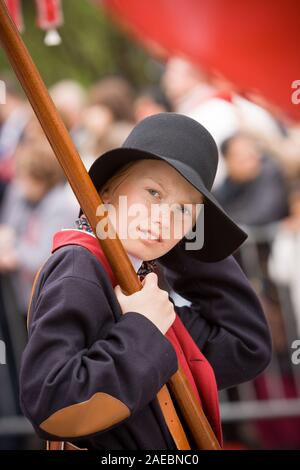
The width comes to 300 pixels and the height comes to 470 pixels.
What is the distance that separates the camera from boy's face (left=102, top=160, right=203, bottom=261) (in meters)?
1.07

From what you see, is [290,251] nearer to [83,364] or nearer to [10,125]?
[10,125]

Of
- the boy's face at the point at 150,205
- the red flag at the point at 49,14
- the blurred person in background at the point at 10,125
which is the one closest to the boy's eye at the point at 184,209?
the boy's face at the point at 150,205

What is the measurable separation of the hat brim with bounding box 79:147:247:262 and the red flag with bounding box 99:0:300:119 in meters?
0.66

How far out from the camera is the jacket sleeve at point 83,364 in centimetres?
94

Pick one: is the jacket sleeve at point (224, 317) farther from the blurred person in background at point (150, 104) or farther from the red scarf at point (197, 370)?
the blurred person in background at point (150, 104)

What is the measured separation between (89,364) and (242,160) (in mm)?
1613

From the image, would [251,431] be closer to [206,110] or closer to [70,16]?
[206,110]

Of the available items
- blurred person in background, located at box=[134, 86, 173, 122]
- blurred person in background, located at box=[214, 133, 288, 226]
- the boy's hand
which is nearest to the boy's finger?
the boy's hand

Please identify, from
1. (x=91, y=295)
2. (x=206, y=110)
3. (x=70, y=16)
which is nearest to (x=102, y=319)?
(x=91, y=295)

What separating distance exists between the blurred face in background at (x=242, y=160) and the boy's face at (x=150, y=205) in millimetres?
1389

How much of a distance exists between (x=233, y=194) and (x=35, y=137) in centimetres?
62

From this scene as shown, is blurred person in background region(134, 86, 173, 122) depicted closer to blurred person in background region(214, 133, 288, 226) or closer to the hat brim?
blurred person in background region(214, 133, 288, 226)

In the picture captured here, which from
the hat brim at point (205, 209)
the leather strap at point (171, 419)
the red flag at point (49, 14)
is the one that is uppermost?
the red flag at point (49, 14)

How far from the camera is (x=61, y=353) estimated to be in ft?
3.09
